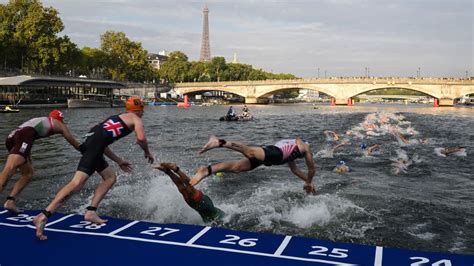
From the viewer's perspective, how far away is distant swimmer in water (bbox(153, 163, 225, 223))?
8023 millimetres

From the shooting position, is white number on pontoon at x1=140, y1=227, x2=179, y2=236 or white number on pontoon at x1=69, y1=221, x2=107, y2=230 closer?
white number on pontoon at x1=140, y1=227, x2=179, y2=236

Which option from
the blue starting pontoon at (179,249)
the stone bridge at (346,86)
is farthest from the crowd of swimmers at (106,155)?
the stone bridge at (346,86)

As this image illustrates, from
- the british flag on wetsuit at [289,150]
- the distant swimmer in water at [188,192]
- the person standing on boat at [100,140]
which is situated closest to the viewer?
the person standing on boat at [100,140]

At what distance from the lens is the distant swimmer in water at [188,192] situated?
8023 mm

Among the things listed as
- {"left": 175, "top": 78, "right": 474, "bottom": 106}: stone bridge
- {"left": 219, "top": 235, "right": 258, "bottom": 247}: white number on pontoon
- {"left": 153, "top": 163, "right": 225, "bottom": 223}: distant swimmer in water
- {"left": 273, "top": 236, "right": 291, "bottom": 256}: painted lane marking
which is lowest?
{"left": 219, "top": 235, "right": 258, "bottom": 247}: white number on pontoon

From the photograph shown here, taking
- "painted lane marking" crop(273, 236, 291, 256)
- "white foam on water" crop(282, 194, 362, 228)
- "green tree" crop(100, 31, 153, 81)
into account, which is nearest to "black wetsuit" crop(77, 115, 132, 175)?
"painted lane marking" crop(273, 236, 291, 256)

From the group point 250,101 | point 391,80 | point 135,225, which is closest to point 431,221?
point 135,225

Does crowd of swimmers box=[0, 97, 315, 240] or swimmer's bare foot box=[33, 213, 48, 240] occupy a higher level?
crowd of swimmers box=[0, 97, 315, 240]

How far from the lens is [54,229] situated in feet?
24.1

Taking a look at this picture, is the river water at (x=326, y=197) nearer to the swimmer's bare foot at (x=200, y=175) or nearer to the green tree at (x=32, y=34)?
the swimmer's bare foot at (x=200, y=175)

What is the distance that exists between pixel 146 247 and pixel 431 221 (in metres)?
7.22

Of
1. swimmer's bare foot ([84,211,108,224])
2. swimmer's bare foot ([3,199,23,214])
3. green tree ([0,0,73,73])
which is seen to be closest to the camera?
swimmer's bare foot ([84,211,108,224])

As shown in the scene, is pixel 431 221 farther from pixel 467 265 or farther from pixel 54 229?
pixel 54 229

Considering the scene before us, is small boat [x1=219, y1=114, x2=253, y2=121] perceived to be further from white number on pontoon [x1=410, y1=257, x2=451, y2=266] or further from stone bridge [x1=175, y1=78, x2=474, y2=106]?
stone bridge [x1=175, y1=78, x2=474, y2=106]
